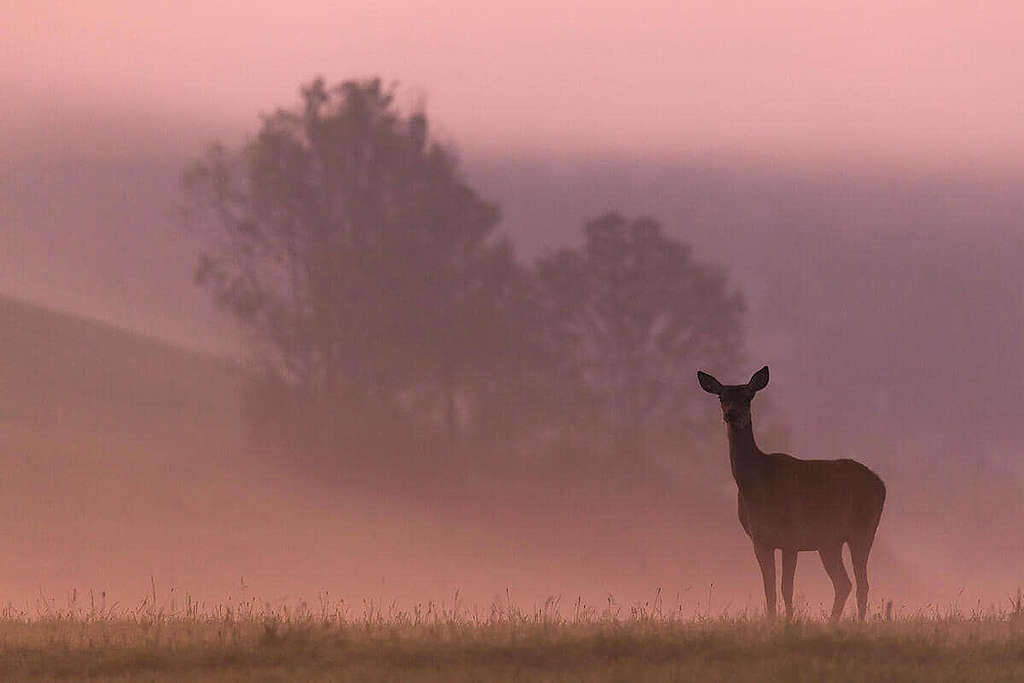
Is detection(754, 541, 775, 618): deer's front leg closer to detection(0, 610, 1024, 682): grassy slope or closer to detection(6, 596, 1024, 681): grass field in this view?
detection(6, 596, 1024, 681): grass field

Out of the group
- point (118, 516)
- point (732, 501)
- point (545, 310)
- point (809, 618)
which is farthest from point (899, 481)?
point (809, 618)

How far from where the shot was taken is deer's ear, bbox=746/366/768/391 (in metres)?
22.2

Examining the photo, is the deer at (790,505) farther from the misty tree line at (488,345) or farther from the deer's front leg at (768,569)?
the misty tree line at (488,345)

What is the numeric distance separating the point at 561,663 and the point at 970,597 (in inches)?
1330

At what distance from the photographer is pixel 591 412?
5131 cm

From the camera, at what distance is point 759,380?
2247 centimetres

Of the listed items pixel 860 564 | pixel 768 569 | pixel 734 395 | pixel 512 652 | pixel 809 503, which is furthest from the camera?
pixel 860 564

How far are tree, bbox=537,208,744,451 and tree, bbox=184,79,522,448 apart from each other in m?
1.66

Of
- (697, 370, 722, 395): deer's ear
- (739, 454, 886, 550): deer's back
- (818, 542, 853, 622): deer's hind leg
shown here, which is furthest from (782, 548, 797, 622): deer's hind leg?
(697, 370, 722, 395): deer's ear

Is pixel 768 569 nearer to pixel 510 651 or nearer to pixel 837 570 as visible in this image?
pixel 837 570

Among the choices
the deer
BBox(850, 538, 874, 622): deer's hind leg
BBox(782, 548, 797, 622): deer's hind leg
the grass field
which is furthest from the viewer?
BBox(850, 538, 874, 622): deer's hind leg

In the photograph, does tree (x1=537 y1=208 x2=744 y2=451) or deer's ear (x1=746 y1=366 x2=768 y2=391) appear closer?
deer's ear (x1=746 y1=366 x2=768 y2=391)

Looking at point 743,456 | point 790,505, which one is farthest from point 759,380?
point 790,505

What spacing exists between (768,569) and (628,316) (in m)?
29.5
